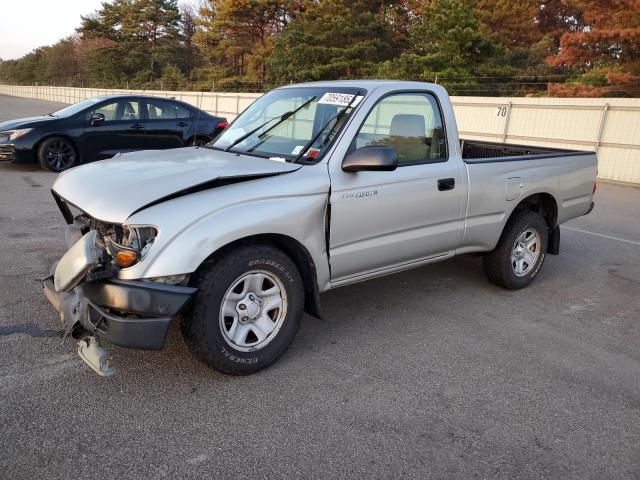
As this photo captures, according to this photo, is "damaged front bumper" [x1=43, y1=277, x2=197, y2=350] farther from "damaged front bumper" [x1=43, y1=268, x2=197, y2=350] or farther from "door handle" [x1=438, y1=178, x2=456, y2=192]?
"door handle" [x1=438, y1=178, x2=456, y2=192]

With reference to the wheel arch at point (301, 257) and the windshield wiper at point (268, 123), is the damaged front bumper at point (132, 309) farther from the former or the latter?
the windshield wiper at point (268, 123)

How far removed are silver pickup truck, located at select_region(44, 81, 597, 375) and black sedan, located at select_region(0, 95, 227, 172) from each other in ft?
21.9

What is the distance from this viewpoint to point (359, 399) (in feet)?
10.5

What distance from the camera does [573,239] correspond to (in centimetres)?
744

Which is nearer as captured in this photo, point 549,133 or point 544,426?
point 544,426

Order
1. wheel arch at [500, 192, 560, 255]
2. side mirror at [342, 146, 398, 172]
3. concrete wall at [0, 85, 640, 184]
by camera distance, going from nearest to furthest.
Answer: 1. side mirror at [342, 146, 398, 172]
2. wheel arch at [500, 192, 560, 255]
3. concrete wall at [0, 85, 640, 184]

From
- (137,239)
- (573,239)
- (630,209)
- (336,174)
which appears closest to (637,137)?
(630,209)

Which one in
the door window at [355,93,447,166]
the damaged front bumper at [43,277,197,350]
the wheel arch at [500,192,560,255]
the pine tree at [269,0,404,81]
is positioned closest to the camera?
the damaged front bumper at [43,277,197,350]

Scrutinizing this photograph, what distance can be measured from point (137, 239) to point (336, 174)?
134 cm

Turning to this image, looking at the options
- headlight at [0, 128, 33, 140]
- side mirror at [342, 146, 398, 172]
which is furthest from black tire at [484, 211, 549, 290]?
headlight at [0, 128, 33, 140]

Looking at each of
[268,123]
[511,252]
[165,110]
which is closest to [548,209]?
[511,252]

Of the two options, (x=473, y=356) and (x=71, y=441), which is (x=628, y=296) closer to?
(x=473, y=356)

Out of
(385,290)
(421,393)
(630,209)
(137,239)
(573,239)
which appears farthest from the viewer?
(630,209)

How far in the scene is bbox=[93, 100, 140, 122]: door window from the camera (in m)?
10.5
